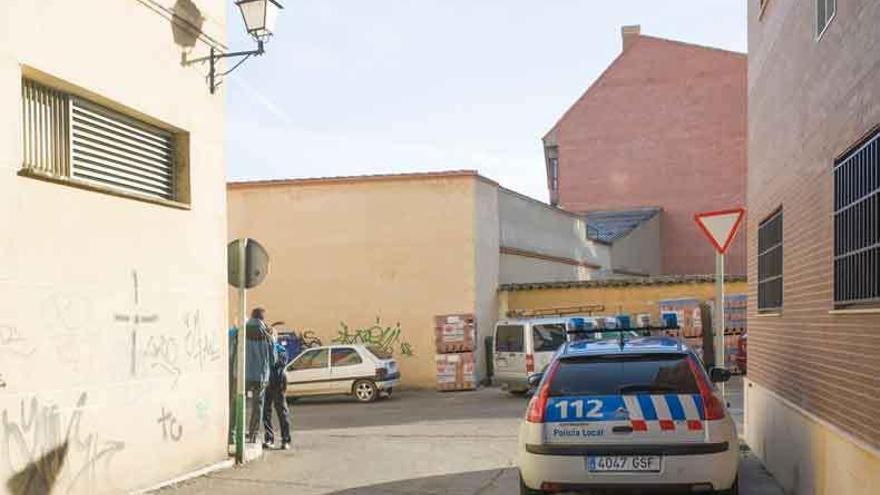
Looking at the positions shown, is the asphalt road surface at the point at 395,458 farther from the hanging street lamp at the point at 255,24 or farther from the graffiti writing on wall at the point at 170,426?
the hanging street lamp at the point at 255,24

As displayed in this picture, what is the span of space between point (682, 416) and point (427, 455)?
5059 millimetres

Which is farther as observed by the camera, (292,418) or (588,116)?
(588,116)

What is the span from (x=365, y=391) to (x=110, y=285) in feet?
40.3

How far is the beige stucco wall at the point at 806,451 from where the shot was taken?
231 inches

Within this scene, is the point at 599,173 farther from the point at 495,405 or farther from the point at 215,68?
the point at 215,68

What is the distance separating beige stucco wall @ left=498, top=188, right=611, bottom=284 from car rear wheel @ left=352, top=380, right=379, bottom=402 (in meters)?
6.48

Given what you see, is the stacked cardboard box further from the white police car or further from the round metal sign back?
the white police car

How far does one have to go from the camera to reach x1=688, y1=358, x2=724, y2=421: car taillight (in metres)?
6.99

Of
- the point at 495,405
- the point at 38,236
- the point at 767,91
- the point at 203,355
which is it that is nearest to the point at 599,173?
the point at 495,405

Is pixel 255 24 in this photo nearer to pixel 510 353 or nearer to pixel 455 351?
pixel 510 353

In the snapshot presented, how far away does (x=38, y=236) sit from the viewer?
725 cm

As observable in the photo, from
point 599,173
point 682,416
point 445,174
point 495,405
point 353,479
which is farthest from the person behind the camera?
point 599,173

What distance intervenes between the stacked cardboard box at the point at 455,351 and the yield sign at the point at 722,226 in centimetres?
1213

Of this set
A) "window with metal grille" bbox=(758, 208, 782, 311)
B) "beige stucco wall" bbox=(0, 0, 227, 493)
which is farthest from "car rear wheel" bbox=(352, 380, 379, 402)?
"window with metal grille" bbox=(758, 208, 782, 311)
